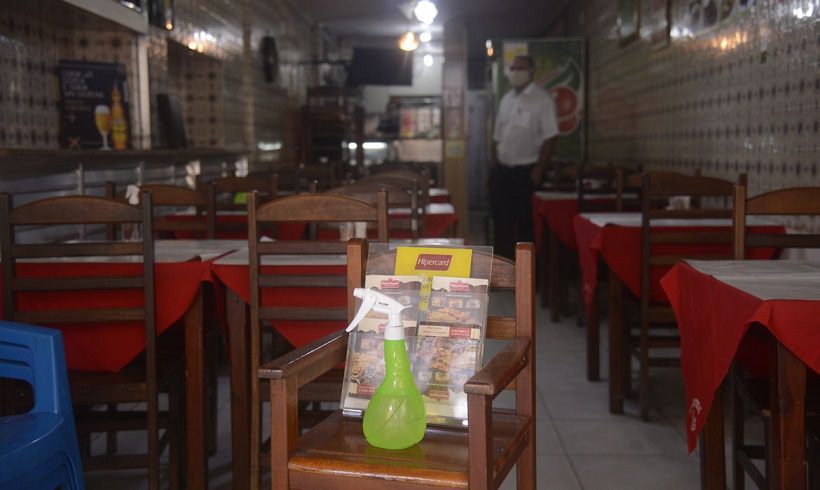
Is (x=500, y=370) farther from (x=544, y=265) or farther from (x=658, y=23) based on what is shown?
(x=658, y=23)

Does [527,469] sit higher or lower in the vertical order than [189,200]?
lower

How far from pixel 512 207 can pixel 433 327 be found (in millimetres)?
5433

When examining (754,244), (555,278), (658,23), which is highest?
(658,23)

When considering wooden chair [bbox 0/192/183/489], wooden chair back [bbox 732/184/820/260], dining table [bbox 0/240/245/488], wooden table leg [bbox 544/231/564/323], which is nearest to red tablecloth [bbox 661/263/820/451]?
wooden chair back [bbox 732/184/820/260]

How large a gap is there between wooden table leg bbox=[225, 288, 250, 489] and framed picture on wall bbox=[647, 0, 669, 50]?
16.5 feet

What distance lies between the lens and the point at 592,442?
358cm

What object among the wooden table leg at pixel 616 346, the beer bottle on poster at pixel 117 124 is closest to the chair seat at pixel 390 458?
the wooden table leg at pixel 616 346

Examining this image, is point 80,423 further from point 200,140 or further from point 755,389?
point 200,140

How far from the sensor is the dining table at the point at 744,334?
1988mm

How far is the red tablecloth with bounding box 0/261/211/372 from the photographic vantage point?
273 centimetres

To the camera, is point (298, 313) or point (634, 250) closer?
point (298, 313)

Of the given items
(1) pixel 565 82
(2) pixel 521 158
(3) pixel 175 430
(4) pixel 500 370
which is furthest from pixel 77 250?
(1) pixel 565 82

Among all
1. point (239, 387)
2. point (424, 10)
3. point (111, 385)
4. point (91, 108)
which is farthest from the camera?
point (424, 10)

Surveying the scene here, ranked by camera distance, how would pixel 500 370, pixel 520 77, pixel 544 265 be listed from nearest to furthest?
pixel 500 370 < pixel 544 265 < pixel 520 77
